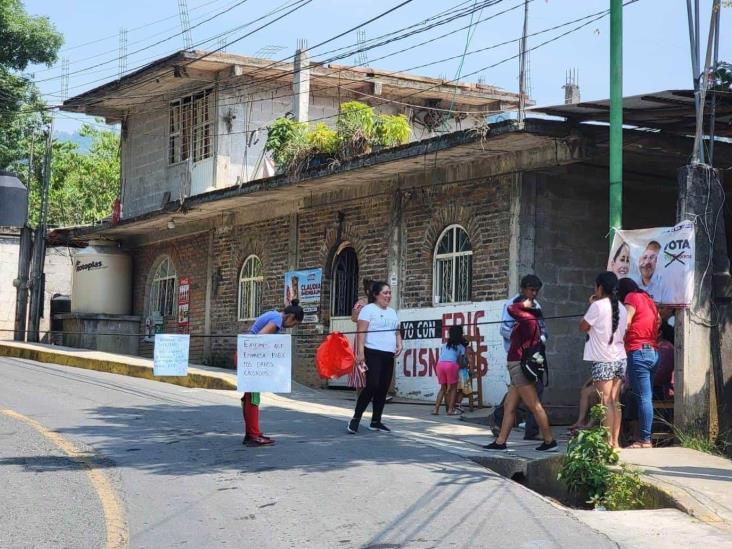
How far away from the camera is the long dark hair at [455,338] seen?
16250 mm

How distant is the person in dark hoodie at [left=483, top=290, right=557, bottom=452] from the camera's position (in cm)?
1099

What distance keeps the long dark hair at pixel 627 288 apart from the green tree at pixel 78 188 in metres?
42.2

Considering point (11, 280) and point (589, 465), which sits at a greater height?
point (11, 280)

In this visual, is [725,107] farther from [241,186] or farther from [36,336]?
[36,336]

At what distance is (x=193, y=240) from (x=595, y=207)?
11949 mm

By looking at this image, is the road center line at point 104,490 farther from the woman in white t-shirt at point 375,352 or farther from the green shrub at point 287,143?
the green shrub at point 287,143

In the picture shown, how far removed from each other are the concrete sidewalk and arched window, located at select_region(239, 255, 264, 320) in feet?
10.1

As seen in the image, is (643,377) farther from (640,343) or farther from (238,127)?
(238,127)

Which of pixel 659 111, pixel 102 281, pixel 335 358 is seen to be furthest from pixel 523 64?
pixel 102 281

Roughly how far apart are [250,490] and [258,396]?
A: 8.13ft

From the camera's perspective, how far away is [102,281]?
29.6 m

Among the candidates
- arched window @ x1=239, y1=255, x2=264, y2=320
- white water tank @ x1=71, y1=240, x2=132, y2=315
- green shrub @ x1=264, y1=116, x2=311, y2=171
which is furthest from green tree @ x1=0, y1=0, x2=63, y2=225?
green shrub @ x1=264, y1=116, x2=311, y2=171

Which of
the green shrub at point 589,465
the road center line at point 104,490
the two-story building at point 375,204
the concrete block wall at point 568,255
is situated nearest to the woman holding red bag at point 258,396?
the road center line at point 104,490

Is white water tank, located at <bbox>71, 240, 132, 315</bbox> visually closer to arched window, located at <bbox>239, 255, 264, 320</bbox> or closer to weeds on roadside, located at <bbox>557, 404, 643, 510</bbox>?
arched window, located at <bbox>239, 255, 264, 320</bbox>
